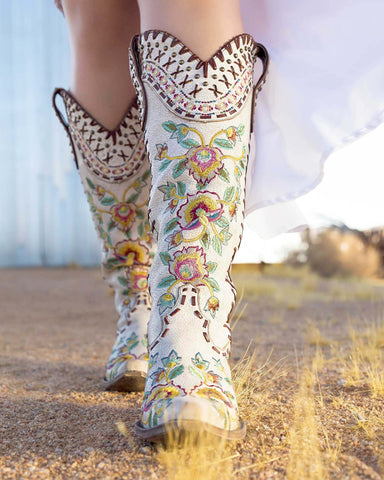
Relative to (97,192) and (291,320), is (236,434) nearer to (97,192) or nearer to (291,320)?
(97,192)

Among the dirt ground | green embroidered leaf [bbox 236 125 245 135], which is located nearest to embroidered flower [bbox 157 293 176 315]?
the dirt ground

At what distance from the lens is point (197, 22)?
0.83 m

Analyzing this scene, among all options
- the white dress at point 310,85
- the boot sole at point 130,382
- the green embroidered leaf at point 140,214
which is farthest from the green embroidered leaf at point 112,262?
the white dress at point 310,85

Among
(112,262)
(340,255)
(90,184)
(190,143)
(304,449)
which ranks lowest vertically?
(340,255)

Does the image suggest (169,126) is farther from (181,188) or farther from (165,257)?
(165,257)

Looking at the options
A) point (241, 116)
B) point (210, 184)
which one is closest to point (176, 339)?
point (210, 184)

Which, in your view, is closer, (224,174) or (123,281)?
(224,174)

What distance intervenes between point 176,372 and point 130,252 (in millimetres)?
576

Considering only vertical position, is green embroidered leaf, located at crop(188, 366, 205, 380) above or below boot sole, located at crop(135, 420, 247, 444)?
above

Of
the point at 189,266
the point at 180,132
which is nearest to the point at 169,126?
the point at 180,132

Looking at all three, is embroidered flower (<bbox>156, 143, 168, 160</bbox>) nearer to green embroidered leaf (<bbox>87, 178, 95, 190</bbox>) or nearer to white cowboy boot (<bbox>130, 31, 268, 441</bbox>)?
white cowboy boot (<bbox>130, 31, 268, 441</bbox>)

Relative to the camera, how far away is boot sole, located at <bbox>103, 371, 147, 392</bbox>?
109cm

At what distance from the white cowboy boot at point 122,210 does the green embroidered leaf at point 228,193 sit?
428 millimetres

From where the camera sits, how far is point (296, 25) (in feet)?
3.82
